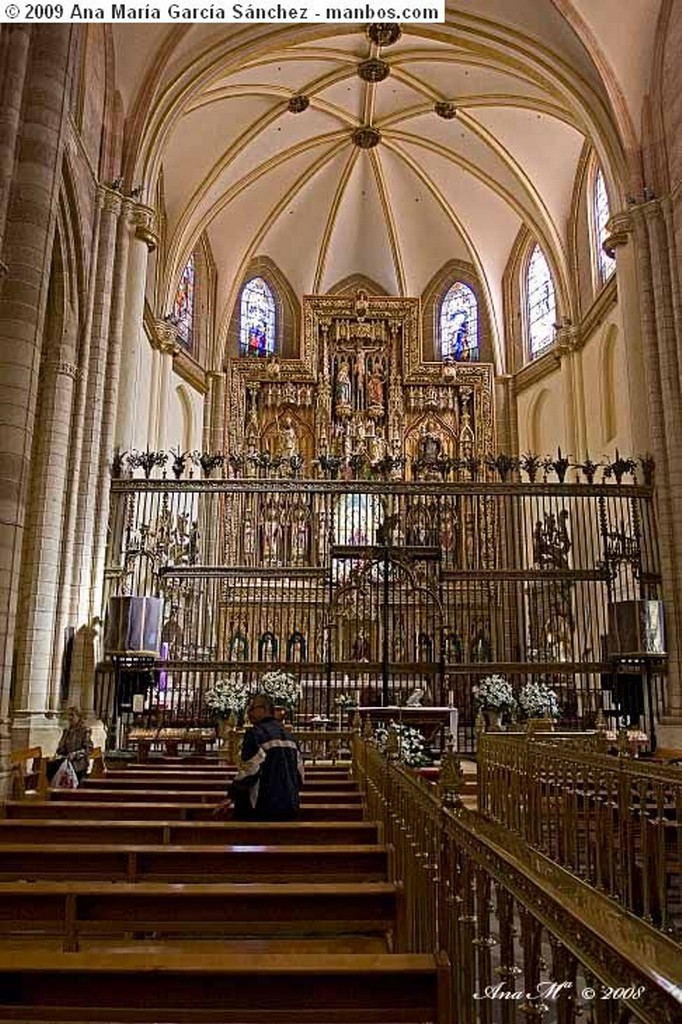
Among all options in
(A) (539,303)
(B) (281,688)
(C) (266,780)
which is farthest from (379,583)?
(C) (266,780)

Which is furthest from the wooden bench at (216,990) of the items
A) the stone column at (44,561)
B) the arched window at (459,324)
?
the arched window at (459,324)

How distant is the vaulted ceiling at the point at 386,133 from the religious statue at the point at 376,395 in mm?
3774

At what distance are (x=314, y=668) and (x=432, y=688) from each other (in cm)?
368

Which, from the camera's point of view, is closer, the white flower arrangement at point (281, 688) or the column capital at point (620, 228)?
the white flower arrangement at point (281, 688)

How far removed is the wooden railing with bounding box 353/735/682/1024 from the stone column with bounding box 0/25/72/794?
677 centimetres

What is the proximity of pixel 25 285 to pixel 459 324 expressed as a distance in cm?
1951

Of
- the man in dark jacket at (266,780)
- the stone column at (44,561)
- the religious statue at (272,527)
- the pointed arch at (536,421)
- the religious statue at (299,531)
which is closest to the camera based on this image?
the man in dark jacket at (266,780)

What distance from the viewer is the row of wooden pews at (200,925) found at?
96.5 inches

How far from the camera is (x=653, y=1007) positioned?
132 cm

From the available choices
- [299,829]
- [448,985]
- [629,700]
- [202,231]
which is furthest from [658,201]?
[448,985]

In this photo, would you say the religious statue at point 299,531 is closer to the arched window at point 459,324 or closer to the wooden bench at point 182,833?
the arched window at point 459,324

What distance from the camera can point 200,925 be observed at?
11.4 ft

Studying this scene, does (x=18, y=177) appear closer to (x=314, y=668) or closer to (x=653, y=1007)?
(x=314, y=668)

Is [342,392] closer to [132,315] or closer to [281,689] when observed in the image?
[132,315]
